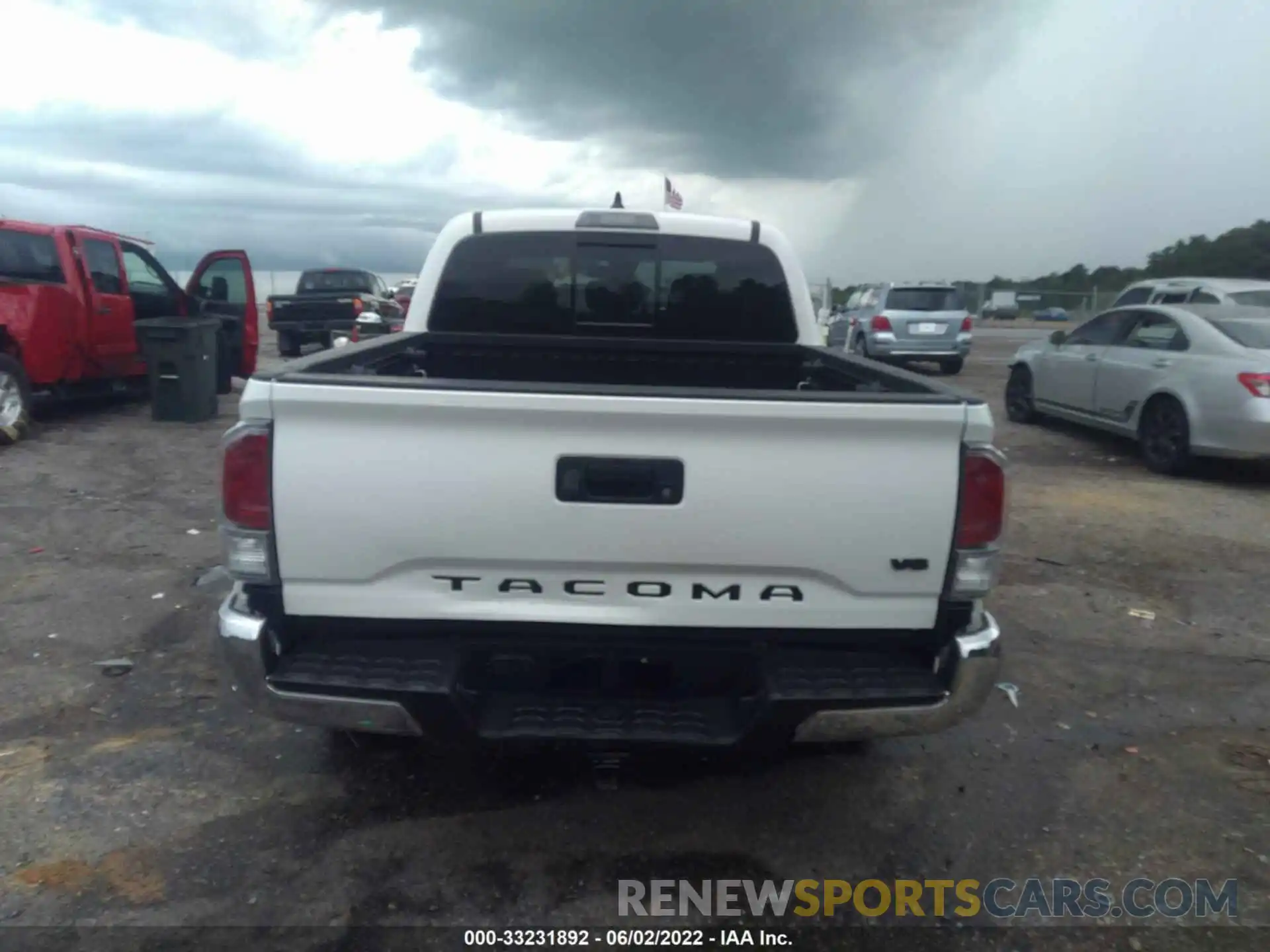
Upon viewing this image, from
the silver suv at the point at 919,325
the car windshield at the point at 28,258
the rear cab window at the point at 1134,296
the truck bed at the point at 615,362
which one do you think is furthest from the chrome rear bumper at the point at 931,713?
the silver suv at the point at 919,325

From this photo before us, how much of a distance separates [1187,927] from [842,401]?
6.48ft

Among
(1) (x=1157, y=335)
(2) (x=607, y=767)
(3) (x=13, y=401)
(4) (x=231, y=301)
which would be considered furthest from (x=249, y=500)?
(4) (x=231, y=301)

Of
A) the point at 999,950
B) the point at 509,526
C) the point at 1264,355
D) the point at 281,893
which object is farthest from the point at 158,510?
the point at 1264,355

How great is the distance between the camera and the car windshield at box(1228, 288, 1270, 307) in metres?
12.7

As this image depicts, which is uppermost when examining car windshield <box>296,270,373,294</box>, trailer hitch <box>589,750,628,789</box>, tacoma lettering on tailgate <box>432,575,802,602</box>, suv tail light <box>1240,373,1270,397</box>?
car windshield <box>296,270,373,294</box>

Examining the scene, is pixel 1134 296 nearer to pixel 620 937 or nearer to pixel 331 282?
pixel 620 937

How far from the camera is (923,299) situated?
19.0m

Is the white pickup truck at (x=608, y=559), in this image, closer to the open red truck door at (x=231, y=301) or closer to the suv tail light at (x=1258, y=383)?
the suv tail light at (x=1258, y=383)

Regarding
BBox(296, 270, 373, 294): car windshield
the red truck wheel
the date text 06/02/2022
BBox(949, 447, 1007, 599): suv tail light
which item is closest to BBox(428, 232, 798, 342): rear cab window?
BBox(949, 447, 1007, 599): suv tail light

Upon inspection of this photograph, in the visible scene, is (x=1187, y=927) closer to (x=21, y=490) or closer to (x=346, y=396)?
(x=346, y=396)

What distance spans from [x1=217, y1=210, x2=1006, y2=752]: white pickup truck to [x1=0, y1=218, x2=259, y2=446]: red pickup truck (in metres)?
8.32

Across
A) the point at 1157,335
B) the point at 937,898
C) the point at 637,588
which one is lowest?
the point at 937,898

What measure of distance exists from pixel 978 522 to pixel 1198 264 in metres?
50.1

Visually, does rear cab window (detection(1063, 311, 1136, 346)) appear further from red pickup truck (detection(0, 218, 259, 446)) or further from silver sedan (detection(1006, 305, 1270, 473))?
red pickup truck (detection(0, 218, 259, 446))
